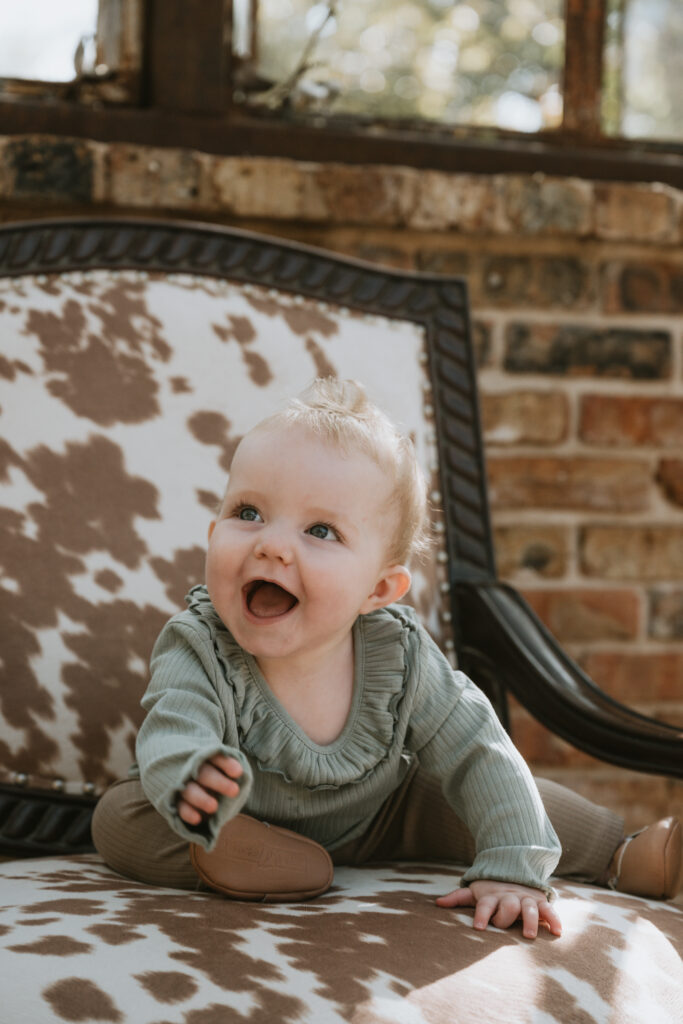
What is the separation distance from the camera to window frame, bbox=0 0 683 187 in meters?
1.55

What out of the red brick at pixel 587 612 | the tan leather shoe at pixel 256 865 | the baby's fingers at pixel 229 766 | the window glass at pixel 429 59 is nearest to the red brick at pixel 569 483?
the red brick at pixel 587 612

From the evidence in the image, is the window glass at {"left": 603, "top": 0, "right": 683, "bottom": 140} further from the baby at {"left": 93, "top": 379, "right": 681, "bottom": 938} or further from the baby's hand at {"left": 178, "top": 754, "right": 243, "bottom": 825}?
the baby's hand at {"left": 178, "top": 754, "right": 243, "bottom": 825}

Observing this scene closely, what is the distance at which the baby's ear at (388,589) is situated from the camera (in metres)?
0.93

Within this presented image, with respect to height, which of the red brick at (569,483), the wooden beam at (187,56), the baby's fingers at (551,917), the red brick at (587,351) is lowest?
the baby's fingers at (551,917)

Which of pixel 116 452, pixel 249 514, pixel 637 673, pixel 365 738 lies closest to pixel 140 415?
pixel 116 452

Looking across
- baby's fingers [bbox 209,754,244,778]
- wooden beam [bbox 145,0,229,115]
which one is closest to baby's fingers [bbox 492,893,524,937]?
baby's fingers [bbox 209,754,244,778]

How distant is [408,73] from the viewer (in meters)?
1.74

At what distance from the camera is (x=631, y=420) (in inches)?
66.2

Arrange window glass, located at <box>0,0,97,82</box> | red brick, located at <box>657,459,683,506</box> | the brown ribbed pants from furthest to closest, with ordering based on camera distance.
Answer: red brick, located at <box>657,459,683,506</box>, window glass, located at <box>0,0,97,82</box>, the brown ribbed pants

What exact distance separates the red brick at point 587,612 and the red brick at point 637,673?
3cm

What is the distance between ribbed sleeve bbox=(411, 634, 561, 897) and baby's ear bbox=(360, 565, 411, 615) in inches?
2.6

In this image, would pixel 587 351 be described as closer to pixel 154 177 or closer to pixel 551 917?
pixel 154 177

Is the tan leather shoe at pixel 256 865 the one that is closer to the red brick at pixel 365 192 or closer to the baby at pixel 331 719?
the baby at pixel 331 719

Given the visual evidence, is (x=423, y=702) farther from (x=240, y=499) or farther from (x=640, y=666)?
(x=640, y=666)
